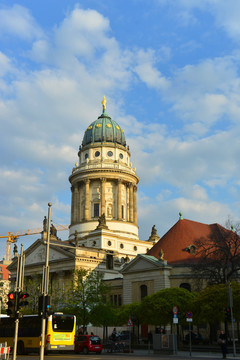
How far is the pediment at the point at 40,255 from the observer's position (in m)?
77.9

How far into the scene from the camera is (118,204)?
294 feet

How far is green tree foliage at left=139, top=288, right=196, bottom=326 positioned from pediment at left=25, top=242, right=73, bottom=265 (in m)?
31.7

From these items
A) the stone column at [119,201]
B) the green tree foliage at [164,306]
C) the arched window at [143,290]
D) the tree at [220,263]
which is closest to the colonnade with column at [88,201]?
the stone column at [119,201]

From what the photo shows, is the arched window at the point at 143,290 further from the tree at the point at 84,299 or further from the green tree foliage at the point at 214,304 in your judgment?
the green tree foliage at the point at 214,304

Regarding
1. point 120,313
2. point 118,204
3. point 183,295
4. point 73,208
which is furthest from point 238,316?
point 73,208

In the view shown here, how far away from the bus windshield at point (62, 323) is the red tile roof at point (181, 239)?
99.5ft

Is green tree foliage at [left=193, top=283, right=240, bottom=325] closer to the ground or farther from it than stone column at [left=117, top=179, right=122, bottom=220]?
closer to the ground

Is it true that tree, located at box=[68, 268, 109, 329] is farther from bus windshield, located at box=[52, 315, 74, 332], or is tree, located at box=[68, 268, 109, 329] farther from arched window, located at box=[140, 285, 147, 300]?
bus windshield, located at box=[52, 315, 74, 332]

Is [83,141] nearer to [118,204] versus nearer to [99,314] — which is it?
[118,204]

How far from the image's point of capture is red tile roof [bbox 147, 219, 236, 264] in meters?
62.7

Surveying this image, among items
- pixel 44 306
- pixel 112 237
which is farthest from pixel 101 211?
pixel 44 306

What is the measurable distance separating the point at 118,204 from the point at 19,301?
6792cm

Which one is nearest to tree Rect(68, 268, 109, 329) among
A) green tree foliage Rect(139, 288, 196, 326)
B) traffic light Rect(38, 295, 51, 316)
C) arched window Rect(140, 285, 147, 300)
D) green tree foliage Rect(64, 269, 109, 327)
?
green tree foliage Rect(64, 269, 109, 327)

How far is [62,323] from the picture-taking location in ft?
110
